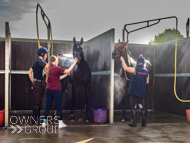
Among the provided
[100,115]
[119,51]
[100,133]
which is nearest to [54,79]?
[100,133]

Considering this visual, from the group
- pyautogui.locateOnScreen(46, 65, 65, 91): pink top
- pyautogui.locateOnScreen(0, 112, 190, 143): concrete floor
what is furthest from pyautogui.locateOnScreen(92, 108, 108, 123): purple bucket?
pyautogui.locateOnScreen(46, 65, 65, 91): pink top

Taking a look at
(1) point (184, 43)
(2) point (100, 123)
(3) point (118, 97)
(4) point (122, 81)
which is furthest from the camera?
(3) point (118, 97)

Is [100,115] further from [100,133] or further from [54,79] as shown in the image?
[54,79]

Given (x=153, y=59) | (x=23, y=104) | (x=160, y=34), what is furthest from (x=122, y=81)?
(x=160, y=34)

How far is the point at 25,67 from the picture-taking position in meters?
9.06

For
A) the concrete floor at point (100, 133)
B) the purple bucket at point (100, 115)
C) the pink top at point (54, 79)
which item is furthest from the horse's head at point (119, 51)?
the concrete floor at point (100, 133)

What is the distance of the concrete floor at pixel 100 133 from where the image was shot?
5.25 m

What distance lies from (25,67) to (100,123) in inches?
136

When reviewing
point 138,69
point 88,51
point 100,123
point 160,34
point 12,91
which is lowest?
point 100,123

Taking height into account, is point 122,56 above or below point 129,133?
above

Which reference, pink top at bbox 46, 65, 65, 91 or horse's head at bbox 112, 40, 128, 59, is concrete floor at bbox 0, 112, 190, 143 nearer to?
pink top at bbox 46, 65, 65, 91

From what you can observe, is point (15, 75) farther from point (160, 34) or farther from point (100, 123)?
point (160, 34)

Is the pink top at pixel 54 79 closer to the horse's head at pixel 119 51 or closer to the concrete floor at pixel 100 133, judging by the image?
the concrete floor at pixel 100 133

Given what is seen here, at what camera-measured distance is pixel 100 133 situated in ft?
19.4
